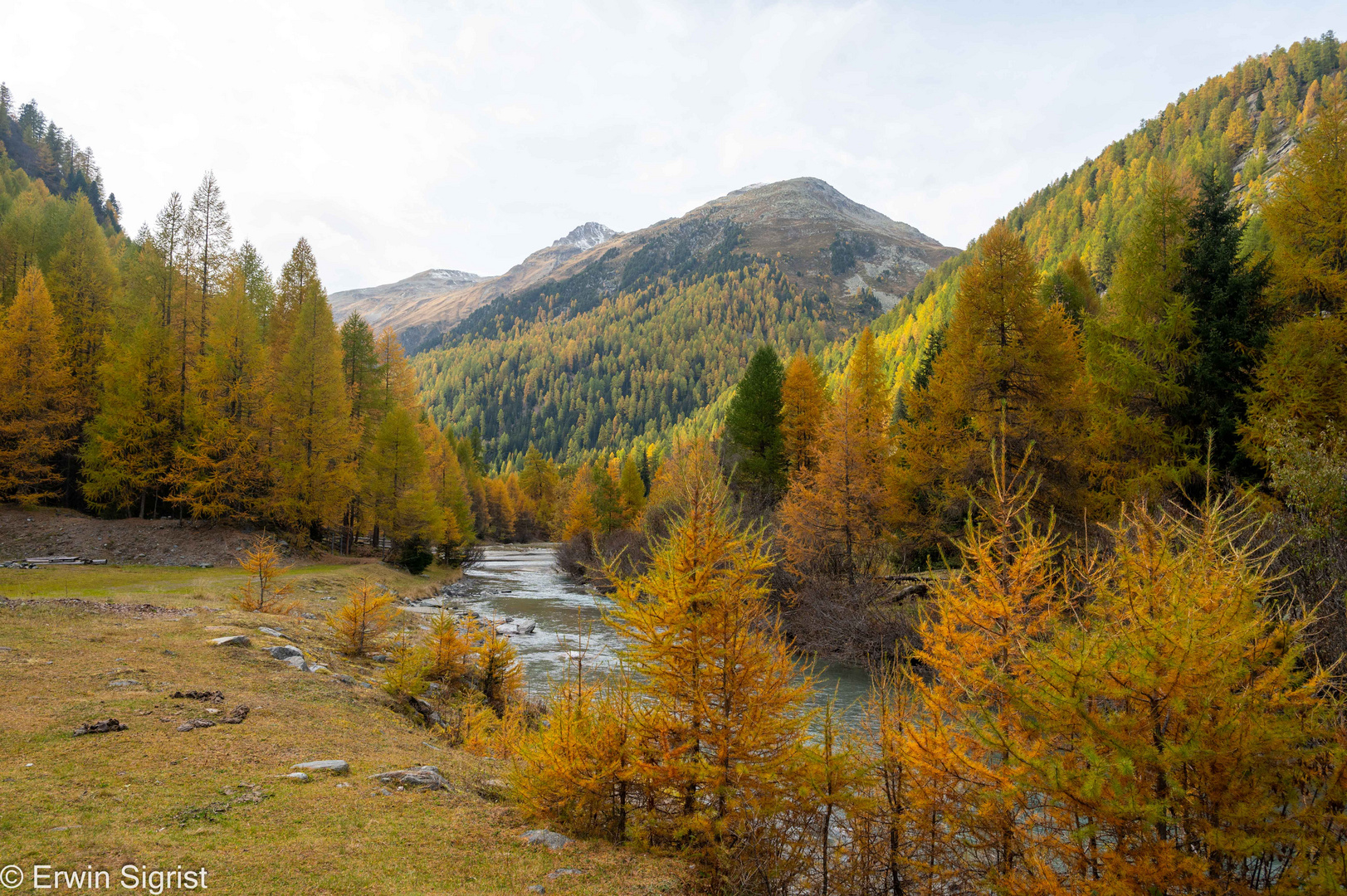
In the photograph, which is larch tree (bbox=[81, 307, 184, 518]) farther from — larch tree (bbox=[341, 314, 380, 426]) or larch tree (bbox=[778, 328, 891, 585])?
larch tree (bbox=[778, 328, 891, 585])

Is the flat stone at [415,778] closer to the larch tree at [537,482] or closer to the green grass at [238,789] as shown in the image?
the green grass at [238,789]

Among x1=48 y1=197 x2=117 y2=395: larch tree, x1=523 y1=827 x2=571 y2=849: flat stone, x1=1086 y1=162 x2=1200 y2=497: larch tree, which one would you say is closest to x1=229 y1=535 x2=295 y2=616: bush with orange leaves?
x1=523 y1=827 x2=571 y2=849: flat stone

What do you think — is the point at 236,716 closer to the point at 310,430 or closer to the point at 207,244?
the point at 310,430

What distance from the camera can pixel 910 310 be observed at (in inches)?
4080

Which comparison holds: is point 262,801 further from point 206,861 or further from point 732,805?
point 732,805

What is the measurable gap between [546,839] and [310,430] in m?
30.1

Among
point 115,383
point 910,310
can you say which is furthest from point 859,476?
point 910,310

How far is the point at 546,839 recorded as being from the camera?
631cm

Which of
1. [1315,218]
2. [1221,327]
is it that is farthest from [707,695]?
[1315,218]

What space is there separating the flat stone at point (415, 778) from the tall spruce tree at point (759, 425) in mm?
27392

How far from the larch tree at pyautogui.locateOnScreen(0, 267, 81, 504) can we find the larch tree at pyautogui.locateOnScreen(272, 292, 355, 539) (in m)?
9.33

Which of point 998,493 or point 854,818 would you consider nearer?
point 854,818

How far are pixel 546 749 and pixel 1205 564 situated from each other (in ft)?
22.0

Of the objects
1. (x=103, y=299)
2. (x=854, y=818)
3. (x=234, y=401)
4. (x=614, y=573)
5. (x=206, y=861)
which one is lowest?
(x=854, y=818)
